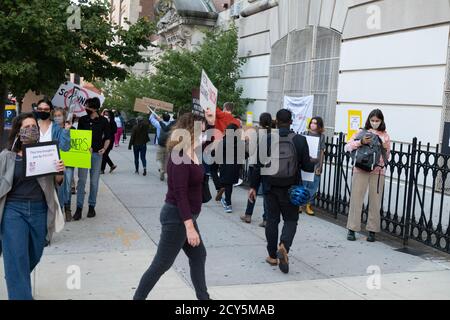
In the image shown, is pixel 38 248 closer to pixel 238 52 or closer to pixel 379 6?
pixel 379 6

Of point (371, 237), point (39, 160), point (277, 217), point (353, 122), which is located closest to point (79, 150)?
point (277, 217)

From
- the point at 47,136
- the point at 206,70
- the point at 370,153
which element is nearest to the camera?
the point at 47,136

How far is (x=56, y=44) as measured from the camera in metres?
8.38

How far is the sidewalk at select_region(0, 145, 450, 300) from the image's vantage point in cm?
532

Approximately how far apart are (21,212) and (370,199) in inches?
190

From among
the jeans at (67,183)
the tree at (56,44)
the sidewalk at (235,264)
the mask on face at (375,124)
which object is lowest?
the sidewalk at (235,264)

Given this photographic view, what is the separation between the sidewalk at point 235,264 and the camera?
5324mm

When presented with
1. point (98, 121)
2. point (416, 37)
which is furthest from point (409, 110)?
point (98, 121)

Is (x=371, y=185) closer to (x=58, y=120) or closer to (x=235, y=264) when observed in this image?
(x=235, y=264)

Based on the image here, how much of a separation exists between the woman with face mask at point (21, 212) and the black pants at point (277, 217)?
2.48 metres

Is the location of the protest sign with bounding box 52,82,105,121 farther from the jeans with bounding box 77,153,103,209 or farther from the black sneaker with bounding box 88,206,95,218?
the black sneaker with bounding box 88,206,95,218

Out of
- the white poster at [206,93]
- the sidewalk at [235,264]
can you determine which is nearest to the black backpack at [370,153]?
the sidewalk at [235,264]

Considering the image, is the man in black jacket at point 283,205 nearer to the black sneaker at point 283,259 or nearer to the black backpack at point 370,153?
the black sneaker at point 283,259

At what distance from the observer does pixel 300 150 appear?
620 centimetres
